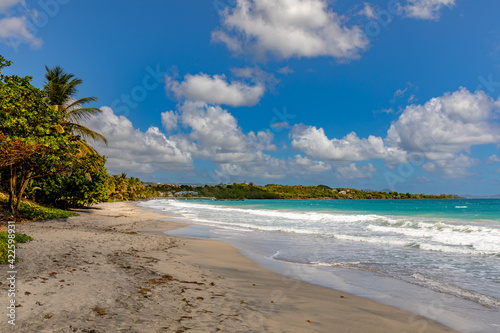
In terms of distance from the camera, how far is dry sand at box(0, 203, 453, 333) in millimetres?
4727

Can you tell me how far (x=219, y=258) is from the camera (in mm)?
11469

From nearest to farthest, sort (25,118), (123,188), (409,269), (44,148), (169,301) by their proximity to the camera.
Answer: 1. (169,301)
2. (409,269)
3. (25,118)
4. (44,148)
5. (123,188)

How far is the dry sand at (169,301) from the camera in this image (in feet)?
15.5

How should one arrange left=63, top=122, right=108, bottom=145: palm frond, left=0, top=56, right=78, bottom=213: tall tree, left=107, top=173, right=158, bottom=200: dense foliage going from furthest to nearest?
left=107, top=173, right=158, bottom=200: dense foliage, left=63, top=122, right=108, bottom=145: palm frond, left=0, top=56, right=78, bottom=213: tall tree

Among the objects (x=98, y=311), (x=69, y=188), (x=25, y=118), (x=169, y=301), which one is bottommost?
(x=169, y=301)

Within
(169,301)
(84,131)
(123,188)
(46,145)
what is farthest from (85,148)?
(123,188)

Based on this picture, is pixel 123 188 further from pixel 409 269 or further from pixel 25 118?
pixel 409 269

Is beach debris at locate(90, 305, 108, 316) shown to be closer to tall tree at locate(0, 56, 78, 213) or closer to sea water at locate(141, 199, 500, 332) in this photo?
sea water at locate(141, 199, 500, 332)

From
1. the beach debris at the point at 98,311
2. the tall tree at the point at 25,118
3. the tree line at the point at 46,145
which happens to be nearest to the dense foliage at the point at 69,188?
the tree line at the point at 46,145

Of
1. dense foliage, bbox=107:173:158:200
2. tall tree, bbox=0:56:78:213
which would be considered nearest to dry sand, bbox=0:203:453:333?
tall tree, bbox=0:56:78:213

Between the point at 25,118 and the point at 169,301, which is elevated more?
the point at 25,118

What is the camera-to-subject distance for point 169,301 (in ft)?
19.0

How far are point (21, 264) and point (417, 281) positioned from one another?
33.2 ft

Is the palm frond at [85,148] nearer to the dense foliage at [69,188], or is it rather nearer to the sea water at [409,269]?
the dense foliage at [69,188]
